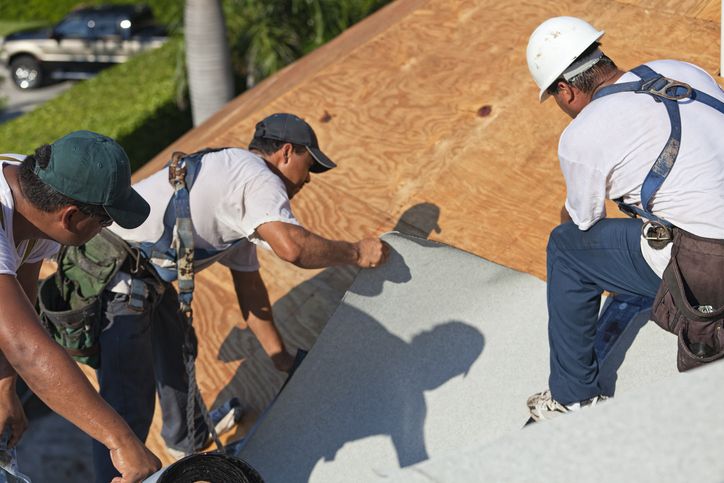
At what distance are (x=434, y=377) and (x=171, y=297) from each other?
1142 mm

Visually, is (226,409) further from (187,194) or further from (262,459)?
(187,194)

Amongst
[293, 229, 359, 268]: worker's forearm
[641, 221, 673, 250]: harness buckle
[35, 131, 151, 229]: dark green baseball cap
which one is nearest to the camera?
[35, 131, 151, 229]: dark green baseball cap

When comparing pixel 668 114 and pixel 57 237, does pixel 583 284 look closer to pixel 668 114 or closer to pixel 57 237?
pixel 668 114

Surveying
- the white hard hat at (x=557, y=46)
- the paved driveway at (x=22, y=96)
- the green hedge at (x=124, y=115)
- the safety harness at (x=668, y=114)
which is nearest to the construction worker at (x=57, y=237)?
the white hard hat at (x=557, y=46)

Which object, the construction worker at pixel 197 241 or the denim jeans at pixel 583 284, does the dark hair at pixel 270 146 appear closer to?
the construction worker at pixel 197 241

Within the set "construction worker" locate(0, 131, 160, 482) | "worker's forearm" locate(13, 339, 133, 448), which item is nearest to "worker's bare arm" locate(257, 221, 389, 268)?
"construction worker" locate(0, 131, 160, 482)

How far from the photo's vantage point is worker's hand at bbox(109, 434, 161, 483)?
7.75ft

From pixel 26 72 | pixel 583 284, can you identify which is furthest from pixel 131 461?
pixel 26 72

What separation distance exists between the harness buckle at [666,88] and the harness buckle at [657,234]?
39cm

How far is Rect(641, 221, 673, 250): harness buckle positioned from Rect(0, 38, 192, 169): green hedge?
28.0 feet

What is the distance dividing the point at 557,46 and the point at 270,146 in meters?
1.17

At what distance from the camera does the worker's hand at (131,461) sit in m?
2.36

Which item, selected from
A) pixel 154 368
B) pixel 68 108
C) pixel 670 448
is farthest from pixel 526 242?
pixel 68 108

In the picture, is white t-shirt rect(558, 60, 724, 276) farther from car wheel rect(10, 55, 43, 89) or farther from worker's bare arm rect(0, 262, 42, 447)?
car wheel rect(10, 55, 43, 89)
